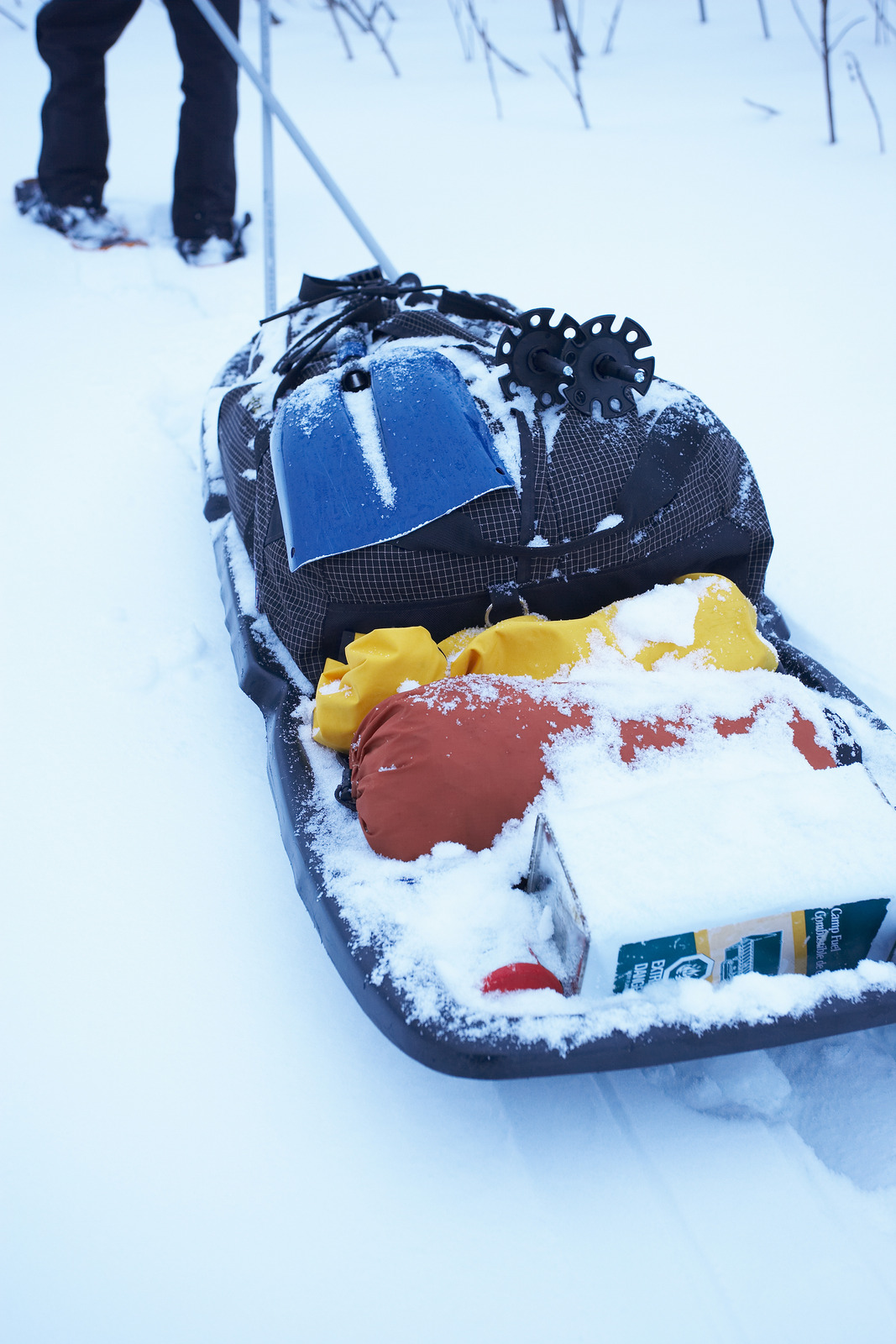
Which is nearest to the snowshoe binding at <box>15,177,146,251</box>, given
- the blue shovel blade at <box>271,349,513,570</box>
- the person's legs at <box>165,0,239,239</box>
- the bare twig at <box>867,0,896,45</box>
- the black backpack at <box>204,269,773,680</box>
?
the person's legs at <box>165,0,239,239</box>

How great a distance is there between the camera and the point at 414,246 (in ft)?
11.4

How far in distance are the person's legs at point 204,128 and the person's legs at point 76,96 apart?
0.79 feet

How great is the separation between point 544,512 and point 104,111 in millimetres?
2966

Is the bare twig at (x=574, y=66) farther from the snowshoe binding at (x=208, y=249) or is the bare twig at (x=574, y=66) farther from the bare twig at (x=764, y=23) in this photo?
the snowshoe binding at (x=208, y=249)

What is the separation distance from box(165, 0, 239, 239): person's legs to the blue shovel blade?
2.27 metres

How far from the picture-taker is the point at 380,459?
1.37 meters

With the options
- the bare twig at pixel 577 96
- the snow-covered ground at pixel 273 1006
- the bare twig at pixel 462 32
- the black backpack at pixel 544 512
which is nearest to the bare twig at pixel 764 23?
the bare twig at pixel 577 96

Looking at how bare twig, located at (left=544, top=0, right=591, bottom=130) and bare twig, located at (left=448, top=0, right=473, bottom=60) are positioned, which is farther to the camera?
bare twig, located at (left=448, top=0, right=473, bottom=60)

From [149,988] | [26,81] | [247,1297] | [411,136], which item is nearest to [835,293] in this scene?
[411,136]

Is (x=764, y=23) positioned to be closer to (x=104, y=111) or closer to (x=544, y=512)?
(x=104, y=111)

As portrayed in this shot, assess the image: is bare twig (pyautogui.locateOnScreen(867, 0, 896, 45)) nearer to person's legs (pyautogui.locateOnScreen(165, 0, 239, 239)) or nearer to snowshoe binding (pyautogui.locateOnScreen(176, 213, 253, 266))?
person's legs (pyautogui.locateOnScreen(165, 0, 239, 239))

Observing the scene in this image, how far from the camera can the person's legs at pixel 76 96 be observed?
300 centimetres

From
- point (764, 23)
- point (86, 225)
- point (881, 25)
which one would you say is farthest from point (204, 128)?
point (881, 25)

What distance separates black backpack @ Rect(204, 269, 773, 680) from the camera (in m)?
1.32
